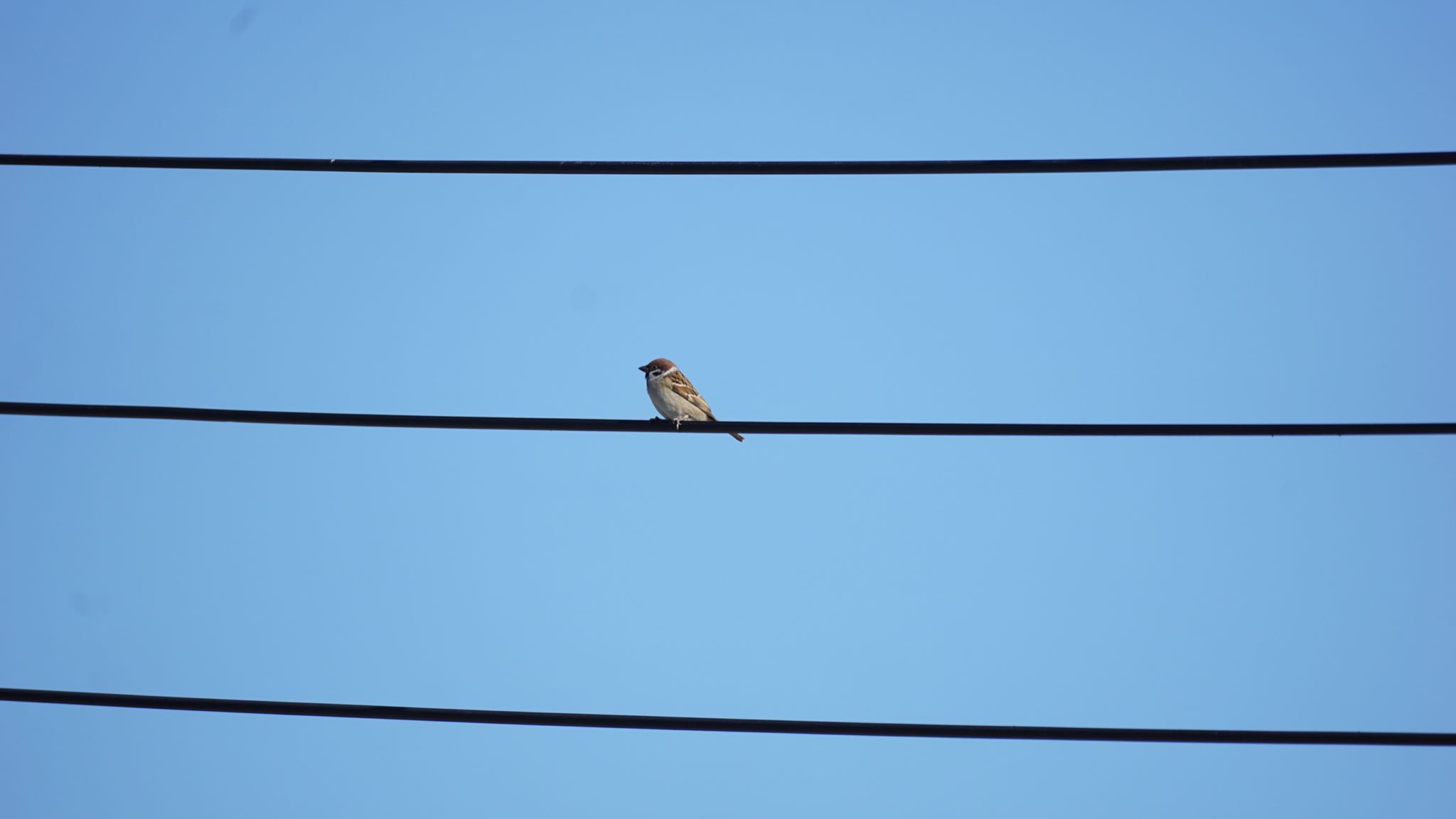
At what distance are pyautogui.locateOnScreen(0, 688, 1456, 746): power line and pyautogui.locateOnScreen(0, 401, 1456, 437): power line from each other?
51.8 inches

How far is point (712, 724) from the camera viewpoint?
6.48m

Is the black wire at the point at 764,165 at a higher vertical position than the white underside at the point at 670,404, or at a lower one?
lower

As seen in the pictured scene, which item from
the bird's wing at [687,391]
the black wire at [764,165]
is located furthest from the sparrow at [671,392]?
the black wire at [764,165]

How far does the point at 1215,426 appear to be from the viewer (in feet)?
22.5

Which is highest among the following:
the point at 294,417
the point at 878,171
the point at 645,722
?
the point at 878,171

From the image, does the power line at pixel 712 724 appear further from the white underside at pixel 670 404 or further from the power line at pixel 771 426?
the white underside at pixel 670 404

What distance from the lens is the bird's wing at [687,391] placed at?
1346 cm

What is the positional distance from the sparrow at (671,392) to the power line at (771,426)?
19.8ft

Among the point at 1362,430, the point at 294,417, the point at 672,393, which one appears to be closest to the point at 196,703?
the point at 294,417

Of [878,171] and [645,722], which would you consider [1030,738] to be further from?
[878,171]

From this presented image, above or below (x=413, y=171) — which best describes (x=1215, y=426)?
below

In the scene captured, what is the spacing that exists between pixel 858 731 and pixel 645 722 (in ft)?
3.21

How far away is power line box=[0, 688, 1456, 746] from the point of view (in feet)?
21.0

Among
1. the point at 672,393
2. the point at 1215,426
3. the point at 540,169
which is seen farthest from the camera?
the point at 672,393
